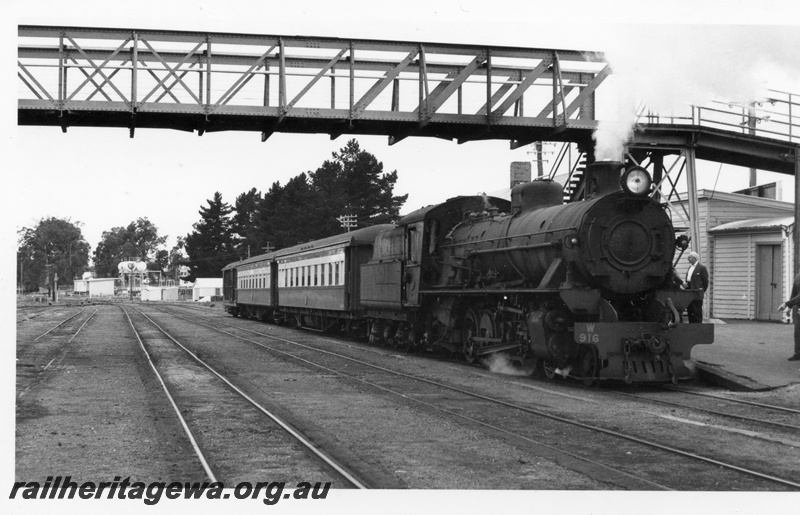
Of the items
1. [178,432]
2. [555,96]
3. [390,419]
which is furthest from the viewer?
[555,96]

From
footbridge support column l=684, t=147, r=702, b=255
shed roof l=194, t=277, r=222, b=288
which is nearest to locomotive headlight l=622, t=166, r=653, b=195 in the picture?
footbridge support column l=684, t=147, r=702, b=255

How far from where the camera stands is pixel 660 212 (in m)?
12.9

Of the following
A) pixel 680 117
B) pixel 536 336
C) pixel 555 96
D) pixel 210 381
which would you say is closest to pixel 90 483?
pixel 210 381

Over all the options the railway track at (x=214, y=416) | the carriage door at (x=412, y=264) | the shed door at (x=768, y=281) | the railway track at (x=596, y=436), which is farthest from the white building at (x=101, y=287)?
the shed door at (x=768, y=281)

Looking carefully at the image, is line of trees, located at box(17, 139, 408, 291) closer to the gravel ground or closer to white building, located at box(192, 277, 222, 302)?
white building, located at box(192, 277, 222, 302)

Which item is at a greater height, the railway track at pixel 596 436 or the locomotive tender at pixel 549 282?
the locomotive tender at pixel 549 282

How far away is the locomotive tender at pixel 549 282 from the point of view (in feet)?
40.1

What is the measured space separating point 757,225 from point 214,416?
19.2 m

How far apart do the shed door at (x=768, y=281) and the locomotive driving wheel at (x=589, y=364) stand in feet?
42.7

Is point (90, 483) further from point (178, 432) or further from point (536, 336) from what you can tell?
point (536, 336)

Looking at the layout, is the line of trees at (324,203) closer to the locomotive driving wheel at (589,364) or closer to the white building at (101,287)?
the white building at (101,287)

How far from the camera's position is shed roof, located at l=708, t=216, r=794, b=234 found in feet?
74.7

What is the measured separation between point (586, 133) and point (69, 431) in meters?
10.8

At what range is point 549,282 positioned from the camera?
1275cm
